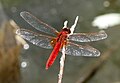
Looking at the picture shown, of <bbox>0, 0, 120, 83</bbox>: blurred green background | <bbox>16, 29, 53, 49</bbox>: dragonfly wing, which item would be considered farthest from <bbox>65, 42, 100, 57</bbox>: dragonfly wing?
<bbox>0, 0, 120, 83</bbox>: blurred green background

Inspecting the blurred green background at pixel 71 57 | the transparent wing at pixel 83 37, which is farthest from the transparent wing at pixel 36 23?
the blurred green background at pixel 71 57

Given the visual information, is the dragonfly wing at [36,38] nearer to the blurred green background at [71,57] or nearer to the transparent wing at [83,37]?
the transparent wing at [83,37]

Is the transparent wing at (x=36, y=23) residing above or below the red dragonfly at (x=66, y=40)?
above

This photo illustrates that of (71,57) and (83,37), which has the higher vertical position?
(83,37)

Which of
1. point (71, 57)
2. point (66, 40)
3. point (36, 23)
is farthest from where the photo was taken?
point (71, 57)

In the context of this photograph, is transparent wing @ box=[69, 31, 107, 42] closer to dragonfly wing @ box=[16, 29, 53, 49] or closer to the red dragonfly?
the red dragonfly

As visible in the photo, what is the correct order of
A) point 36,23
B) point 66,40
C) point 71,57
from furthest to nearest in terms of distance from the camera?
point 71,57 → point 36,23 → point 66,40

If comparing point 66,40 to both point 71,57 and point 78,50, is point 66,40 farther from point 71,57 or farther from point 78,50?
point 71,57

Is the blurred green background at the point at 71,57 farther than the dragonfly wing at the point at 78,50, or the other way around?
the blurred green background at the point at 71,57

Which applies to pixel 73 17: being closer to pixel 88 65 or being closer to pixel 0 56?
pixel 88 65

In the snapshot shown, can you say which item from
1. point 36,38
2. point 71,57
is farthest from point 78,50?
point 71,57
